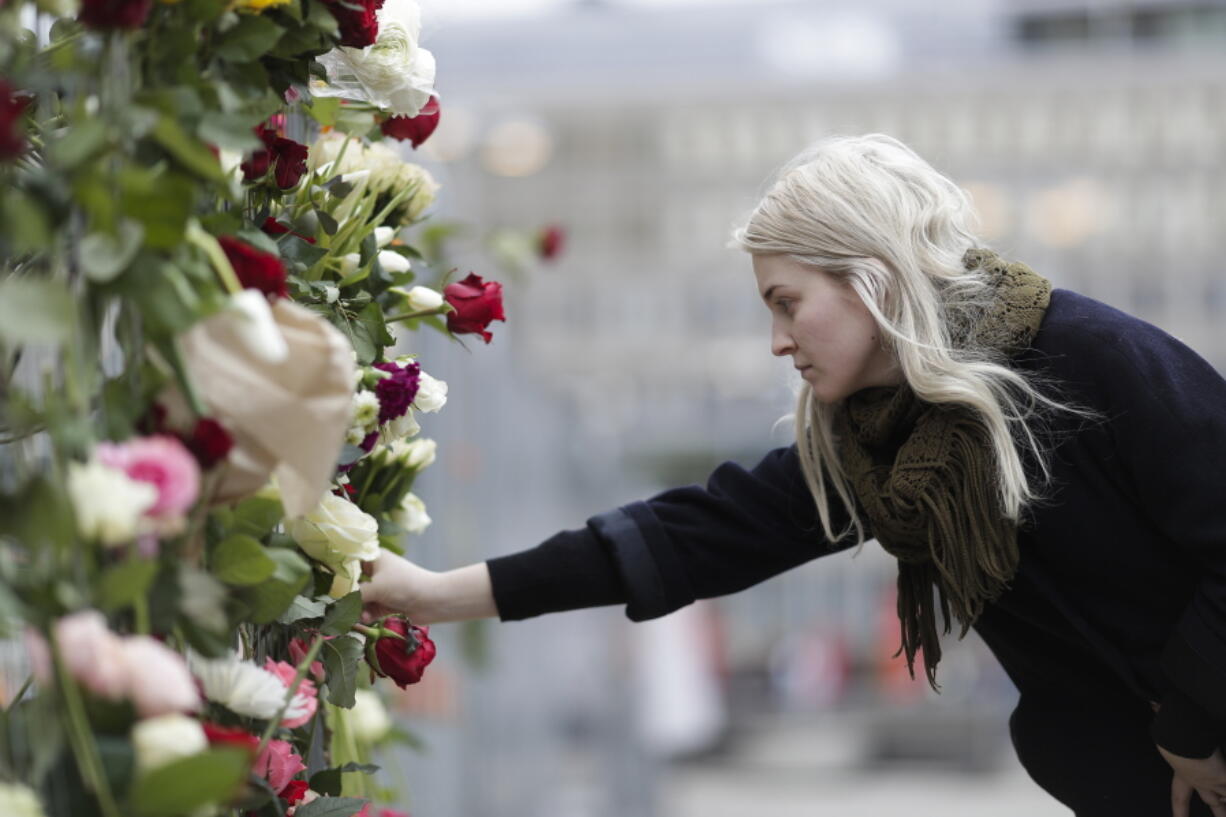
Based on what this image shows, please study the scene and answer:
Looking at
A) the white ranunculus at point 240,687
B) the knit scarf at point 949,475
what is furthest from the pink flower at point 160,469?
the knit scarf at point 949,475

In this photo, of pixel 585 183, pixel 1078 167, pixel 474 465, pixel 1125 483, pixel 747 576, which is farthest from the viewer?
pixel 585 183

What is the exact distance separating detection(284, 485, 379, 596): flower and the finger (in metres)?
0.97

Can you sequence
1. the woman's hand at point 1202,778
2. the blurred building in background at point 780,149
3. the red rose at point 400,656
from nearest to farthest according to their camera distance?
1. the red rose at point 400,656
2. the woman's hand at point 1202,778
3. the blurred building in background at point 780,149

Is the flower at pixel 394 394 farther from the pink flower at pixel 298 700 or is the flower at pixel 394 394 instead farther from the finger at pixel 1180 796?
the finger at pixel 1180 796

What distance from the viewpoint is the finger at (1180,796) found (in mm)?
1619

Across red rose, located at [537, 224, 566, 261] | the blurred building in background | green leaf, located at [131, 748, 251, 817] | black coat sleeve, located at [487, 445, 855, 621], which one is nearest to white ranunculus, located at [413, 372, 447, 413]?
black coat sleeve, located at [487, 445, 855, 621]

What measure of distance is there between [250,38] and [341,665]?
60 centimetres

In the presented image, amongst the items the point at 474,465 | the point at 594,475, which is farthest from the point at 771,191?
the point at 594,475

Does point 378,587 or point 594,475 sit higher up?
point 378,587

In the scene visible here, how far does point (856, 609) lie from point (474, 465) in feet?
64.2

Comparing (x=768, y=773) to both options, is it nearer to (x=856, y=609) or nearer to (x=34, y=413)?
(x=856, y=609)

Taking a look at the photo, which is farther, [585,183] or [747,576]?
[585,183]

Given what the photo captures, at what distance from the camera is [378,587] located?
169 cm

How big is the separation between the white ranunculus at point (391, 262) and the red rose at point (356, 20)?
0.28 metres
